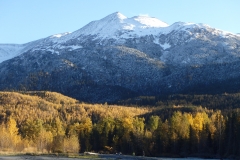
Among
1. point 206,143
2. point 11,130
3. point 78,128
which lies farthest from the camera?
point 78,128

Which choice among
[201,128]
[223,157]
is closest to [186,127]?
[201,128]

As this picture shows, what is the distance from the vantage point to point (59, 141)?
486 ft

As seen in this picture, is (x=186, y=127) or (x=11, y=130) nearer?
(x=186, y=127)

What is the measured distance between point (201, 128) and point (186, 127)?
6.48m

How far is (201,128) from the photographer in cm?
15262

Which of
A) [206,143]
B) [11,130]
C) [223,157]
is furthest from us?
[11,130]

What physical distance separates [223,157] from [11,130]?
3696 inches

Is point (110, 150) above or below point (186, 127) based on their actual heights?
below

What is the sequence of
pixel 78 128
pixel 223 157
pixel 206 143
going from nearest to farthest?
pixel 223 157 → pixel 206 143 → pixel 78 128

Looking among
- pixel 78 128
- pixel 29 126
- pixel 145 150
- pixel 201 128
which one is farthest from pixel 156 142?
pixel 29 126

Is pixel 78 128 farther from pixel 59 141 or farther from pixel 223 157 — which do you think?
pixel 223 157

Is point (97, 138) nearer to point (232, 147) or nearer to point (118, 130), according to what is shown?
point (118, 130)

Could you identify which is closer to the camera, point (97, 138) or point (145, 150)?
point (145, 150)

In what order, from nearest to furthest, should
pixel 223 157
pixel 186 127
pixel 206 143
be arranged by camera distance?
pixel 223 157 → pixel 206 143 → pixel 186 127
